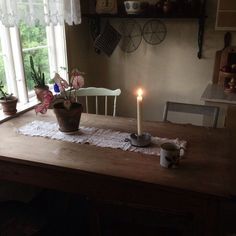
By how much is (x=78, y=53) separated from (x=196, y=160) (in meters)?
1.80

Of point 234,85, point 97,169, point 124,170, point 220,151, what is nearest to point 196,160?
point 220,151

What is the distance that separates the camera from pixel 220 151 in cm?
141

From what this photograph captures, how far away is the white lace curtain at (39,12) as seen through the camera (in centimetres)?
165

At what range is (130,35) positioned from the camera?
279cm

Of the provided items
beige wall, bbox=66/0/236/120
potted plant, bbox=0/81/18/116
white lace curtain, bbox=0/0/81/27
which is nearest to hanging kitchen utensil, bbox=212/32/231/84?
beige wall, bbox=66/0/236/120

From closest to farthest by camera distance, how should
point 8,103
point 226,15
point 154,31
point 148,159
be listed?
1. point 148,159
2. point 8,103
3. point 226,15
4. point 154,31

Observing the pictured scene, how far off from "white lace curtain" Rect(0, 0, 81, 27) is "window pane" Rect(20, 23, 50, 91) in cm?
17

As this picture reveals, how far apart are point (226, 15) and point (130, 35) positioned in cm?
Result: 87

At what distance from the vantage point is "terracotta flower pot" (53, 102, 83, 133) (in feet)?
5.16

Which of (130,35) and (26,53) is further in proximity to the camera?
(130,35)

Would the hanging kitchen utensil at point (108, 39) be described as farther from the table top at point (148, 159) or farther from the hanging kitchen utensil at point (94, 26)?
the table top at point (148, 159)

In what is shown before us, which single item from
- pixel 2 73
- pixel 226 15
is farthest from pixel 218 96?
pixel 2 73

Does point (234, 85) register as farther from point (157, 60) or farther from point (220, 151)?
point (220, 151)

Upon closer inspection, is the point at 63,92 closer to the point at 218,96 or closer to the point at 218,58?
the point at 218,96
